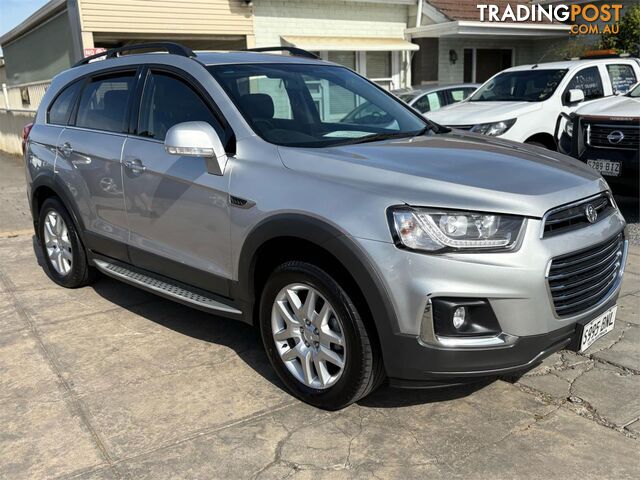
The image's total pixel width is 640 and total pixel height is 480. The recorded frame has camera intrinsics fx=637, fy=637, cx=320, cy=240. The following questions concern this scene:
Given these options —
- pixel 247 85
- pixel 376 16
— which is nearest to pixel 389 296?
pixel 247 85

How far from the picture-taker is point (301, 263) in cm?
311

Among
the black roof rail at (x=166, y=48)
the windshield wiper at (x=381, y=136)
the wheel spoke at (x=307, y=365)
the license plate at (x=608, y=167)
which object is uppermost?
the black roof rail at (x=166, y=48)

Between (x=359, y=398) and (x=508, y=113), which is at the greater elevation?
(x=508, y=113)

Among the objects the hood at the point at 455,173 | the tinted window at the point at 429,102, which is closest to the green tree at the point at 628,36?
the tinted window at the point at 429,102

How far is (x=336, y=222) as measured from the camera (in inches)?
114

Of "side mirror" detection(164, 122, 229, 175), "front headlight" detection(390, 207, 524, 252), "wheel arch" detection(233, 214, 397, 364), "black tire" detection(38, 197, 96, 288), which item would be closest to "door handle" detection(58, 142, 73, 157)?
"black tire" detection(38, 197, 96, 288)

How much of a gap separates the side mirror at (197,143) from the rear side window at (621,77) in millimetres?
7321

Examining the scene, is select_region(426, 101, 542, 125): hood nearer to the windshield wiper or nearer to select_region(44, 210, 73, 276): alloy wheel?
the windshield wiper

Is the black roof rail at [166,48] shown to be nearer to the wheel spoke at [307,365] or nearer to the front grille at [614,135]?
the wheel spoke at [307,365]

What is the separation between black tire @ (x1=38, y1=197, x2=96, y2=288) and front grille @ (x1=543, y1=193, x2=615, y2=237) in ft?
11.8

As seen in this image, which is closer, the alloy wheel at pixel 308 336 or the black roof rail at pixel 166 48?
the alloy wheel at pixel 308 336

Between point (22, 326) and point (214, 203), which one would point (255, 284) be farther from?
point (22, 326)

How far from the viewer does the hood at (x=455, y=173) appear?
9.01 feet

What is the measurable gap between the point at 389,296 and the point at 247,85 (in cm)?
174
